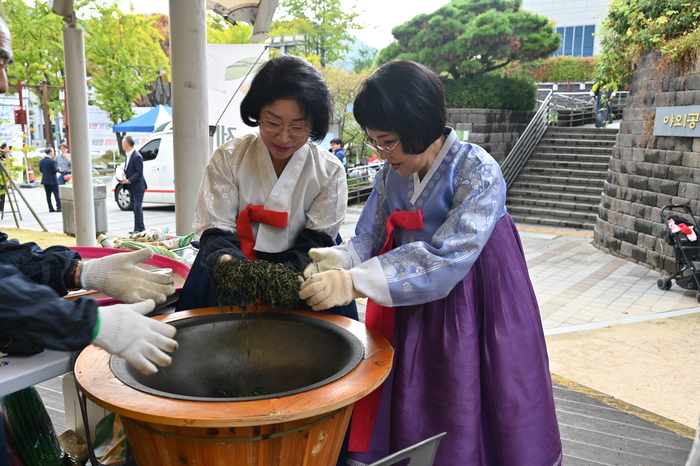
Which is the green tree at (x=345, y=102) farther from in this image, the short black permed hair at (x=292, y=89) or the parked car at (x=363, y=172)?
the short black permed hair at (x=292, y=89)

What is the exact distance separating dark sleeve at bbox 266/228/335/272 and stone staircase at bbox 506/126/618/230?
1041 centimetres

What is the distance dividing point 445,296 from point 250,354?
69 cm

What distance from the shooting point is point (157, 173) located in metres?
Result: 12.3

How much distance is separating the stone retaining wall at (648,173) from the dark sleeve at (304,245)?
21.9 feet

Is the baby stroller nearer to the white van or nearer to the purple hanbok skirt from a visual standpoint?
the purple hanbok skirt

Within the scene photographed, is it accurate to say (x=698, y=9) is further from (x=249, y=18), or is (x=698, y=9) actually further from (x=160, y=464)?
(x=160, y=464)

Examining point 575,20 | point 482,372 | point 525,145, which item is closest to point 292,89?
point 482,372

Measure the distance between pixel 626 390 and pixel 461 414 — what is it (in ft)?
9.26

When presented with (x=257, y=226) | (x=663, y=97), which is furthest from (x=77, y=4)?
(x=257, y=226)

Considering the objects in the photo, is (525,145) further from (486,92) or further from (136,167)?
(136,167)

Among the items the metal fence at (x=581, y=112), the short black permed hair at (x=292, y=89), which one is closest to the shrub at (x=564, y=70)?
the metal fence at (x=581, y=112)

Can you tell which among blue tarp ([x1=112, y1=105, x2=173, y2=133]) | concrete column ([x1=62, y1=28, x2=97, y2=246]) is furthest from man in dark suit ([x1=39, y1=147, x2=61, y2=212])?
concrete column ([x1=62, y1=28, x2=97, y2=246])

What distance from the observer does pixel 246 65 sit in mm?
5340

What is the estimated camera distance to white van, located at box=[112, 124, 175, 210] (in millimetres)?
12250
